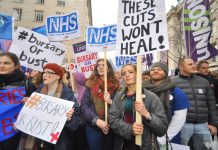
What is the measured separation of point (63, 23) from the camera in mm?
6004

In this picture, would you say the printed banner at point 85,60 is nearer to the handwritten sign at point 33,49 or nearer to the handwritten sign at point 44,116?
the handwritten sign at point 33,49

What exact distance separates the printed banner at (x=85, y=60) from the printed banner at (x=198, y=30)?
101 inches

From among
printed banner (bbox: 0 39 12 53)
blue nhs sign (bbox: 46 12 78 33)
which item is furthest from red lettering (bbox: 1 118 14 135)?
printed banner (bbox: 0 39 12 53)

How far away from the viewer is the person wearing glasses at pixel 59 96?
3.38 meters

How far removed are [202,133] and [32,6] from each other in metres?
37.7

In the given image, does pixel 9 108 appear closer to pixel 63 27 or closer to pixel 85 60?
pixel 63 27

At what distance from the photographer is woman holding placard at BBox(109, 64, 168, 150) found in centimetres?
291

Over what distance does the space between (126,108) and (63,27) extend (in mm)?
3414

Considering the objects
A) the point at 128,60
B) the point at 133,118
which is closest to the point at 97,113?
the point at 133,118

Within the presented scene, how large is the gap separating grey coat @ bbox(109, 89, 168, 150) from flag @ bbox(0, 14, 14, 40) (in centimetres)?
501

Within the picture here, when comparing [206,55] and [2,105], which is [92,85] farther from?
[206,55]

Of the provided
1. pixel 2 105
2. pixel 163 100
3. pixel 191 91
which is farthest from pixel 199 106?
pixel 2 105

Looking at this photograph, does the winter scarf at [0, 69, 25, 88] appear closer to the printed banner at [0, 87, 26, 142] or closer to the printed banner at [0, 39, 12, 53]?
the printed banner at [0, 87, 26, 142]

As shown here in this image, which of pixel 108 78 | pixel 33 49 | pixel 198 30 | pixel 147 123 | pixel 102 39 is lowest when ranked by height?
pixel 147 123
